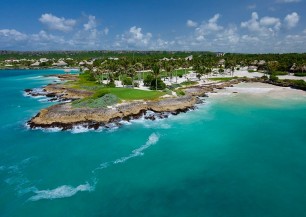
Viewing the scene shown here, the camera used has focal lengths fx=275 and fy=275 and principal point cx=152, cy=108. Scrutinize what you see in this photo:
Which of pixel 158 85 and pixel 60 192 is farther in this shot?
pixel 158 85

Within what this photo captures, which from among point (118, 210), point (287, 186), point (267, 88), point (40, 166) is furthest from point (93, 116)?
point (267, 88)

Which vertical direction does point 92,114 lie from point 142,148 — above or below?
above

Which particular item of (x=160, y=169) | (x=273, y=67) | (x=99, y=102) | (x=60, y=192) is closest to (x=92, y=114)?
(x=99, y=102)

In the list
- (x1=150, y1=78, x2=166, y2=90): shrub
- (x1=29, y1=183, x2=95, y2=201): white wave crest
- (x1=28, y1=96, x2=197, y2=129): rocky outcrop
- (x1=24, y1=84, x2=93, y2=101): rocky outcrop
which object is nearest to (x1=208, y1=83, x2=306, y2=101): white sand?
(x1=150, y1=78, x2=166, y2=90): shrub

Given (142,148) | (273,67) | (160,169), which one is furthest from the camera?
(273,67)

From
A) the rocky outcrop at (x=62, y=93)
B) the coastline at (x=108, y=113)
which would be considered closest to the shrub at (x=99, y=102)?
the coastline at (x=108, y=113)

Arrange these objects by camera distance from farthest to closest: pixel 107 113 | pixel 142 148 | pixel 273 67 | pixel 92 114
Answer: pixel 273 67 → pixel 107 113 → pixel 92 114 → pixel 142 148

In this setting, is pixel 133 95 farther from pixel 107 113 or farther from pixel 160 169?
pixel 160 169

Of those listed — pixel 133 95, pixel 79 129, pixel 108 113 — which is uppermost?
pixel 133 95
